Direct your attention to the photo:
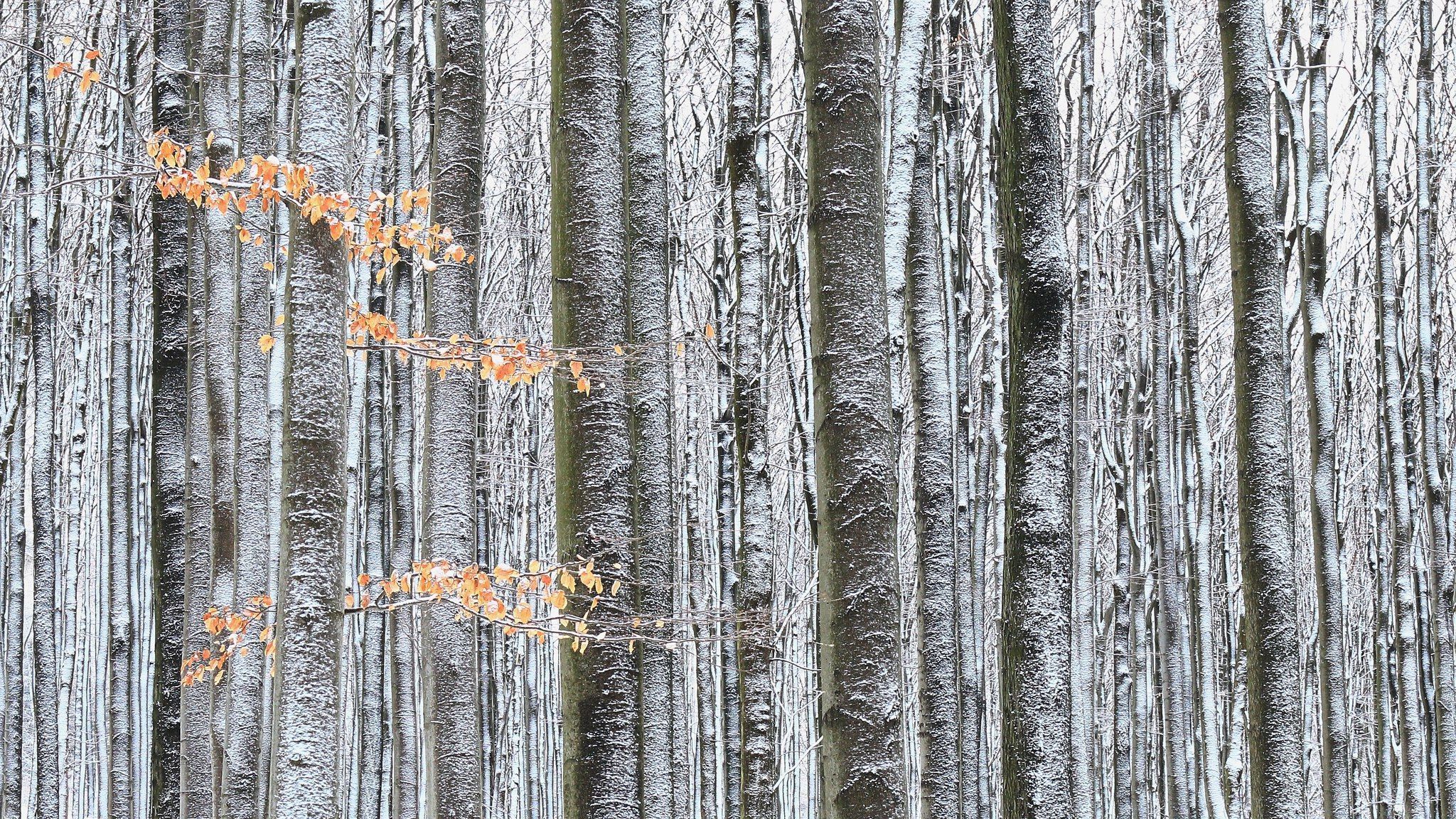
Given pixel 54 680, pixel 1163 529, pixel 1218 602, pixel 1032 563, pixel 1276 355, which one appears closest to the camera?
pixel 1032 563

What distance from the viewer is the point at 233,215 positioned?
6820 millimetres

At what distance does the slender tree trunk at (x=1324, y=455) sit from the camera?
6.45 m

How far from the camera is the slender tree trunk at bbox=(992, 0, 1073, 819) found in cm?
507

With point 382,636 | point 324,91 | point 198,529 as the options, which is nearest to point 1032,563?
point 324,91

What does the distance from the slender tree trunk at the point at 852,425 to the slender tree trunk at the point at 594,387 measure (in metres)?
0.74

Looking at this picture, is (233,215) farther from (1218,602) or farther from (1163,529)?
(1218,602)

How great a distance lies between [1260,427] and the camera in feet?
19.4

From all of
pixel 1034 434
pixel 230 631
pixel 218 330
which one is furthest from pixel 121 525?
pixel 1034 434

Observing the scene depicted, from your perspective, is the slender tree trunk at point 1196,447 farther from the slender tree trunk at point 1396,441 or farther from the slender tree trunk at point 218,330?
the slender tree trunk at point 218,330

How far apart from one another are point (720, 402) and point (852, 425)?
4508 mm

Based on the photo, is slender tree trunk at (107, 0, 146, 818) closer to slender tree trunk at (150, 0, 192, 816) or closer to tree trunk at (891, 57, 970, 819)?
slender tree trunk at (150, 0, 192, 816)

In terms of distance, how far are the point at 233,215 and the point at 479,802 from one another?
376cm

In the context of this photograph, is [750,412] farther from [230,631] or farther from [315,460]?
[315,460]

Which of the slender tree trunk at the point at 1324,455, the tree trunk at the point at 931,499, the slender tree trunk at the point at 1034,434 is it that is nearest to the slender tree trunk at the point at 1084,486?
the slender tree trunk at the point at 1034,434
